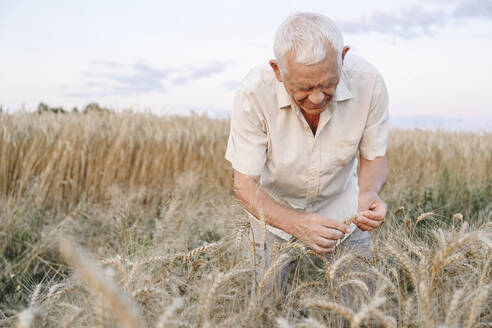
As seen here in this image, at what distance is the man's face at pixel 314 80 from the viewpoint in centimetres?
165

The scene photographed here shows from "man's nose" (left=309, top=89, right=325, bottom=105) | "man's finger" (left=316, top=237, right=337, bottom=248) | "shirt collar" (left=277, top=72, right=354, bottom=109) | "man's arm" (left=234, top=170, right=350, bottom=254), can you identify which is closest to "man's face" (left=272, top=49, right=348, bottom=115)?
"man's nose" (left=309, top=89, right=325, bottom=105)

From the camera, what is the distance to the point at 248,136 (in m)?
2.06

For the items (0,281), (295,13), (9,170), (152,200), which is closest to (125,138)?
(152,200)

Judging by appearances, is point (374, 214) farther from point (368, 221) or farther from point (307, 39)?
point (307, 39)

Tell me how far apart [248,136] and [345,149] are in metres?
0.48

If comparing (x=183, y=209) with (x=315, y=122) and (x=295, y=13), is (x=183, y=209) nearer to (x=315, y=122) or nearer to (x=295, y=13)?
Result: (x=315, y=122)

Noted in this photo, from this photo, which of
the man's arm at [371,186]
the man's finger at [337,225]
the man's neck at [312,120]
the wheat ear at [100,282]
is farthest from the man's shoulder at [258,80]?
the wheat ear at [100,282]

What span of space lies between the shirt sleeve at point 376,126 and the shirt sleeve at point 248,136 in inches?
20.3

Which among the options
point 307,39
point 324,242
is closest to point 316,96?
point 307,39

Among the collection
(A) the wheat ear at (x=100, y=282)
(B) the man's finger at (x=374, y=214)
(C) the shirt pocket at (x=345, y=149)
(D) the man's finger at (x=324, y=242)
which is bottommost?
(D) the man's finger at (x=324, y=242)

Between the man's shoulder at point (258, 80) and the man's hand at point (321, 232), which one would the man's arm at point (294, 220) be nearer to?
the man's hand at point (321, 232)

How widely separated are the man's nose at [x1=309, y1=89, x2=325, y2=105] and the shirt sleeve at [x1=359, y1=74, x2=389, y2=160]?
0.52 meters

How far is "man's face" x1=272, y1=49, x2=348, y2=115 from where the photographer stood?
1651 millimetres

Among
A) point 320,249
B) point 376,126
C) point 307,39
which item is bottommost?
point 320,249
